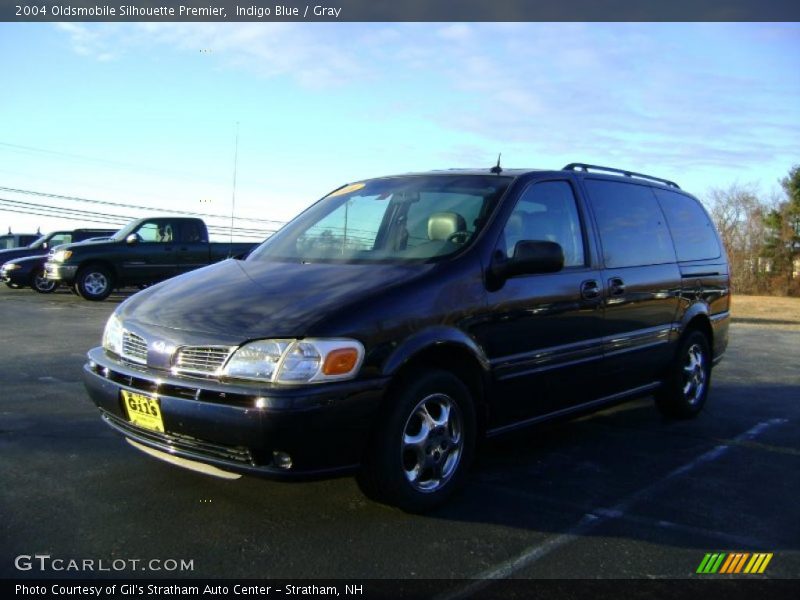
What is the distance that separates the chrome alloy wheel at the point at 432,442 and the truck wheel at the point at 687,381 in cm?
267

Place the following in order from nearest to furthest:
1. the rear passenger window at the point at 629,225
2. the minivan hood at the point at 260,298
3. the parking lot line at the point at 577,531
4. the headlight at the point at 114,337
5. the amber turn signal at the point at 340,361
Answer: the parking lot line at the point at 577,531
the amber turn signal at the point at 340,361
the minivan hood at the point at 260,298
the headlight at the point at 114,337
the rear passenger window at the point at 629,225

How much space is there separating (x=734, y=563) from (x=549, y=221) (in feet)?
7.19

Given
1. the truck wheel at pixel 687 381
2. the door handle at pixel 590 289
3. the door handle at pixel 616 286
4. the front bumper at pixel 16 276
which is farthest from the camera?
the front bumper at pixel 16 276

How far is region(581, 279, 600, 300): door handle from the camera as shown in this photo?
4.57 meters

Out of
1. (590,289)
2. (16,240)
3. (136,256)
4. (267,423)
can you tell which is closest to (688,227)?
(590,289)

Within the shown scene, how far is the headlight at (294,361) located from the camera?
10.3 feet

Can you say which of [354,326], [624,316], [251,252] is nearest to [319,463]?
[354,326]

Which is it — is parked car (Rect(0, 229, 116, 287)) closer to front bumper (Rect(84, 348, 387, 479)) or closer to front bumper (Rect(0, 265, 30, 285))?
front bumper (Rect(0, 265, 30, 285))

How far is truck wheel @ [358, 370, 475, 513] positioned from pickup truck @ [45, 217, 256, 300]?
486 inches

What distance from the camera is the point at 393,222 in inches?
177

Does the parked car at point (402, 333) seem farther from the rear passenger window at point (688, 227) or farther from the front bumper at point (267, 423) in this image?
the rear passenger window at point (688, 227)

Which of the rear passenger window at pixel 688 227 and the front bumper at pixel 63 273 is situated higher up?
the rear passenger window at pixel 688 227

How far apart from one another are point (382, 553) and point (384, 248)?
1745mm

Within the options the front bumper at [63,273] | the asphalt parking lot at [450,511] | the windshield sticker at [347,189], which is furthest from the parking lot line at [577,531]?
the front bumper at [63,273]
